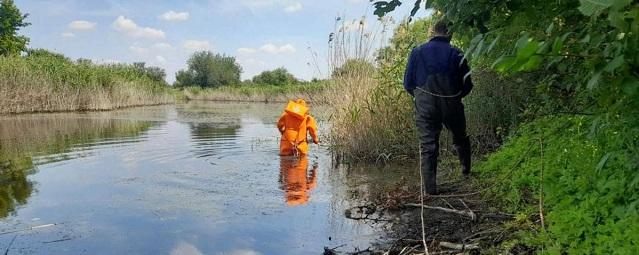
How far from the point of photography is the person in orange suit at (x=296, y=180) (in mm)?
6298

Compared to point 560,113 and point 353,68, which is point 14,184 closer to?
point 353,68

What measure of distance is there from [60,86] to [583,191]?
1133 inches

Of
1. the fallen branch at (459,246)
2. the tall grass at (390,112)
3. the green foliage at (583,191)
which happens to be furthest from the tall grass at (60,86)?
the fallen branch at (459,246)

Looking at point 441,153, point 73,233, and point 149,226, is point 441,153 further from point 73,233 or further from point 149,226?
point 73,233

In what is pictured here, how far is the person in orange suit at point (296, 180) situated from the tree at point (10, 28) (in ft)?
151

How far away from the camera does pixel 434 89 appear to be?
5.58 m

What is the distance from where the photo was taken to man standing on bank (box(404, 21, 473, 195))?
5.49 metres

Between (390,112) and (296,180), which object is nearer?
(296,180)

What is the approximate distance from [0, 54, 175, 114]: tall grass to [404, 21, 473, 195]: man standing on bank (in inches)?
954

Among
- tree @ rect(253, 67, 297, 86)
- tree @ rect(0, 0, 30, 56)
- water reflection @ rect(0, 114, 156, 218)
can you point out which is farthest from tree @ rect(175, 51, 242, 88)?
water reflection @ rect(0, 114, 156, 218)

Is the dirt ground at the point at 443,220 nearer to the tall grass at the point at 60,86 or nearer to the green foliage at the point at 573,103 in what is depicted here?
the green foliage at the point at 573,103

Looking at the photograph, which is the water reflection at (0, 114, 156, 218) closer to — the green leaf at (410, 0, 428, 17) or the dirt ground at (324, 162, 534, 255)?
Result: the dirt ground at (324, 162, 534, 255)

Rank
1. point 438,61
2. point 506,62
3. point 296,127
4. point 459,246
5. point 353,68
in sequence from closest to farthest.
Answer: point 506,62
point 459,246
point 438,61
point 353,68
point 296,127

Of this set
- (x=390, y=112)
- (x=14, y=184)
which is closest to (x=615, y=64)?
(x=390, y=112)
